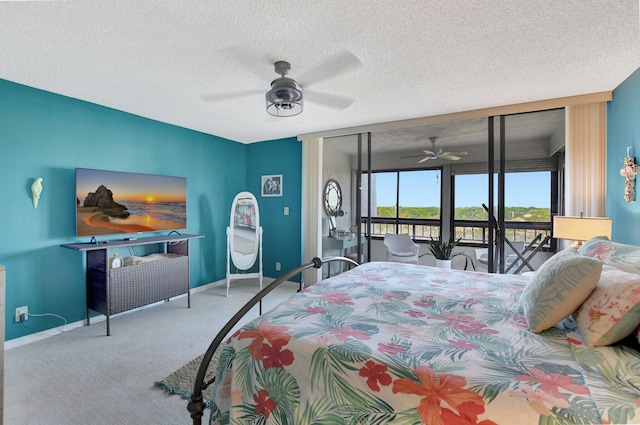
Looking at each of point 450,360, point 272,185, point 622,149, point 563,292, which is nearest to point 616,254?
point 563,292

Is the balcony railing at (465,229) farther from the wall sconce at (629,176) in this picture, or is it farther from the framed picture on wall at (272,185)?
the framed picture on wall at (272,185)

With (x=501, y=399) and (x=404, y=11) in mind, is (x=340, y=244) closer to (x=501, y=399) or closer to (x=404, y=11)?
(x=404, y=11)

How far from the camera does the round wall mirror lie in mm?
A: 4832

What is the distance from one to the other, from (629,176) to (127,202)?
476 centimetres

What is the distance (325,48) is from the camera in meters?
2.02

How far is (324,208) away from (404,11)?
10.9ft

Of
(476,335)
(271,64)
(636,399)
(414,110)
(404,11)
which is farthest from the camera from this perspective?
(414,110)

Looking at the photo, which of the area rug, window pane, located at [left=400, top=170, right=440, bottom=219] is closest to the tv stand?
the area rug

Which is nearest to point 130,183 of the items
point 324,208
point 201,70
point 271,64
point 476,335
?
point 201,70

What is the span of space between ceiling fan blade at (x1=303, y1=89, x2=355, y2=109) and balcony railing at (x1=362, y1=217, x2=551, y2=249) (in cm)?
188

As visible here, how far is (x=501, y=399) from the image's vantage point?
81 cm

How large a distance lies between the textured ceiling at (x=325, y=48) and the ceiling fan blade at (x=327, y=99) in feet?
0.17

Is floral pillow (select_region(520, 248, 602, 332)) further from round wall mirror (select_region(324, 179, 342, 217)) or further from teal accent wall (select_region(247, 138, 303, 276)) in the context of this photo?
round wall mirror (select_region(324, 179, 342, 217))

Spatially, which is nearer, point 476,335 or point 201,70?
point 476,335
